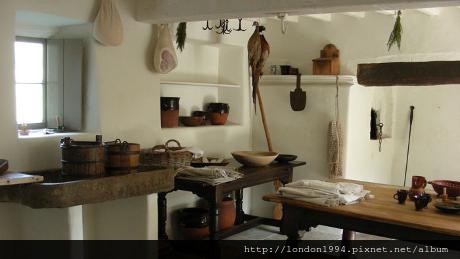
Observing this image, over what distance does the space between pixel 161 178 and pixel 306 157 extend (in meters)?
2.52

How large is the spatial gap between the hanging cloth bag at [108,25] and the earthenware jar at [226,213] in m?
2.07

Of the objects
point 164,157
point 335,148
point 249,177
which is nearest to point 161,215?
point 164,157

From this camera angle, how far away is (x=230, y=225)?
4875 millimetres

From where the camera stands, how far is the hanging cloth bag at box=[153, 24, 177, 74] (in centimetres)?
390

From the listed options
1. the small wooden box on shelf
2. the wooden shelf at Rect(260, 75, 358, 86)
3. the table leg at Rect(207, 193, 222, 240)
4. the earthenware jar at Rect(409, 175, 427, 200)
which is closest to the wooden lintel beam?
the wooden shelf at Rect(260, 75, 358, 86)

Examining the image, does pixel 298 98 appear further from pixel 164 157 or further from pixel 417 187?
pixel 417 187

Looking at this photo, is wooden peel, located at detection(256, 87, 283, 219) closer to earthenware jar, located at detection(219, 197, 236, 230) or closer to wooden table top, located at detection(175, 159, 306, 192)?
wooden table top, located at detection(175, 159, 306, 192)

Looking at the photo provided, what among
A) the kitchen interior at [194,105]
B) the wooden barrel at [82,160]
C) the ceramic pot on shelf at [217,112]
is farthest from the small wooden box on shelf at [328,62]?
the wooden barrel at [82,160]

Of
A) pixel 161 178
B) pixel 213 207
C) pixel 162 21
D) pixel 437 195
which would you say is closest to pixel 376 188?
pixel 437 195

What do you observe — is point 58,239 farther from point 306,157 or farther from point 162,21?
point 306,157

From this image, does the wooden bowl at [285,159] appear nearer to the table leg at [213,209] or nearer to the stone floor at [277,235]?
the stone floor at [277,235]

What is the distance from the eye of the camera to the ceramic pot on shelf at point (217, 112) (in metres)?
5.03

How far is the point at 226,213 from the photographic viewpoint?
15.7 feet

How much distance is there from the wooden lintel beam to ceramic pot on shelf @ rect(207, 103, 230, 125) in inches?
57.4
